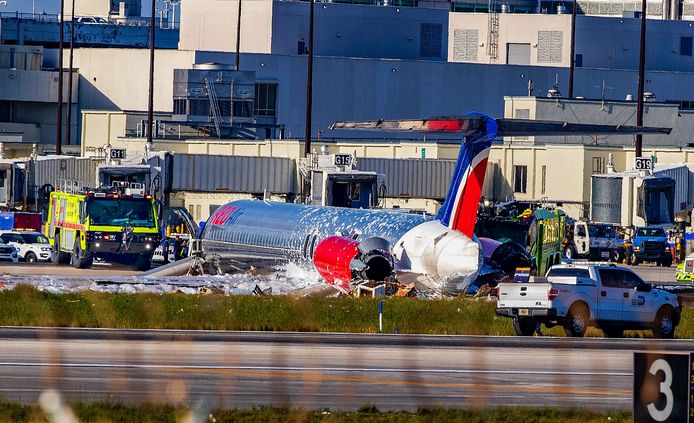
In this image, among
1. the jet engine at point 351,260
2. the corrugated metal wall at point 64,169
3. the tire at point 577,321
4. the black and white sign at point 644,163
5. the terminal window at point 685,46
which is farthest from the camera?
the terminal window at point 685,46

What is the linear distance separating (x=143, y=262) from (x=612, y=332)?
27.8m

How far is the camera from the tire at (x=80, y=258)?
205 feet

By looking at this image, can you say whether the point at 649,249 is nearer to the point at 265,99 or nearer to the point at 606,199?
the point at 606,199

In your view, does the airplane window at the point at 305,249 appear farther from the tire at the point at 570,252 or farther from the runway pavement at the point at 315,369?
the tire at the point at 570,252

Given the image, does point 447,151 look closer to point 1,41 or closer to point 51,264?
point 51,264

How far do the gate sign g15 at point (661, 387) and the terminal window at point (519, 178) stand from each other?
7170cm

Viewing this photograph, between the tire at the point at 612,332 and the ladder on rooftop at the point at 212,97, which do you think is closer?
the tire at the point at 612,332

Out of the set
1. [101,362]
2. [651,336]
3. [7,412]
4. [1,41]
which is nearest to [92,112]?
[1,41]

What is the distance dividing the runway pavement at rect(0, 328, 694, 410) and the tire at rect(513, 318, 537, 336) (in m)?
1.26

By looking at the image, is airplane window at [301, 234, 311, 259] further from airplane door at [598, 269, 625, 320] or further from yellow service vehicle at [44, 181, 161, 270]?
yellow service vehicle at [44, 181, 161, 270]

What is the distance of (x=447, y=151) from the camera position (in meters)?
91.2

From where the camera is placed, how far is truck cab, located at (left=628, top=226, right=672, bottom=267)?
7688cm

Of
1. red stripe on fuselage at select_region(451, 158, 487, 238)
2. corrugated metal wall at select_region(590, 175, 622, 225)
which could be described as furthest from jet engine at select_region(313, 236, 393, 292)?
corrugated metal wall at select_region(590, 175, 622, 225)

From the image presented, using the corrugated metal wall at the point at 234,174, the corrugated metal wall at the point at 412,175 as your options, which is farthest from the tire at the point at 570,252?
the corrugated metal wall at the point at 234,174
